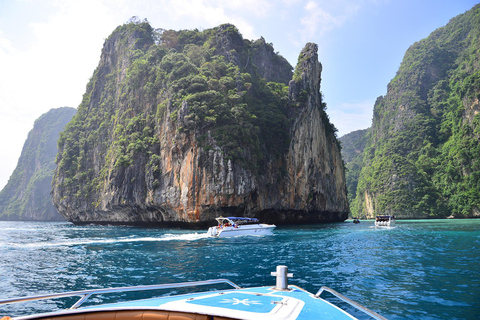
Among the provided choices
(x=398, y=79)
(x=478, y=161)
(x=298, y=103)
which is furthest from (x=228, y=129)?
(x=398, y=79)

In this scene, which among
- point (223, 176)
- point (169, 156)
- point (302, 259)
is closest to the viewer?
point (302, 259)

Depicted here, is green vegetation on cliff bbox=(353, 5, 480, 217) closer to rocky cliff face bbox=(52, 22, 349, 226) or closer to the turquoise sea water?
rocky cliff face bbox=(52, 22, 349, 226)

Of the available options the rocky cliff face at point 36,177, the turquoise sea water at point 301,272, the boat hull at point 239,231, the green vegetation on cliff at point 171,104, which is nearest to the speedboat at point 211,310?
the turquoise sea water at point 301,272

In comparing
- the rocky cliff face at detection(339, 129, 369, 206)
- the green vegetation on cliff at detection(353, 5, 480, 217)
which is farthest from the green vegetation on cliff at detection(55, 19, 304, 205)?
the rocky cliff face at detection(339, 129, 369, 206)

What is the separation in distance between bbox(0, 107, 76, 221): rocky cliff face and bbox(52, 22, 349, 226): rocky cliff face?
61756 millimetres

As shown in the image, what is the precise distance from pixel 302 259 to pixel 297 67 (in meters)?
41.6

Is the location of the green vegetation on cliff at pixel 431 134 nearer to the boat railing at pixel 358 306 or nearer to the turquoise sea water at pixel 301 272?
the turquoise sea water at pixel 301 272

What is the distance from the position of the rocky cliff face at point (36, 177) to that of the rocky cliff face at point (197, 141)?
6176 cm

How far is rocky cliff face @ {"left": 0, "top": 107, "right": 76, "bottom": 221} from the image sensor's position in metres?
111

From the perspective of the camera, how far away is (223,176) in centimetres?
3325

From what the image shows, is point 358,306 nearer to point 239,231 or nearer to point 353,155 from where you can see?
point 239,231

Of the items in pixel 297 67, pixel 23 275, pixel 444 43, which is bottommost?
pixel 23 275

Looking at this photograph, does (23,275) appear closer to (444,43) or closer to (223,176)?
(223,176)

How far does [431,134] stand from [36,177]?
459 feet
